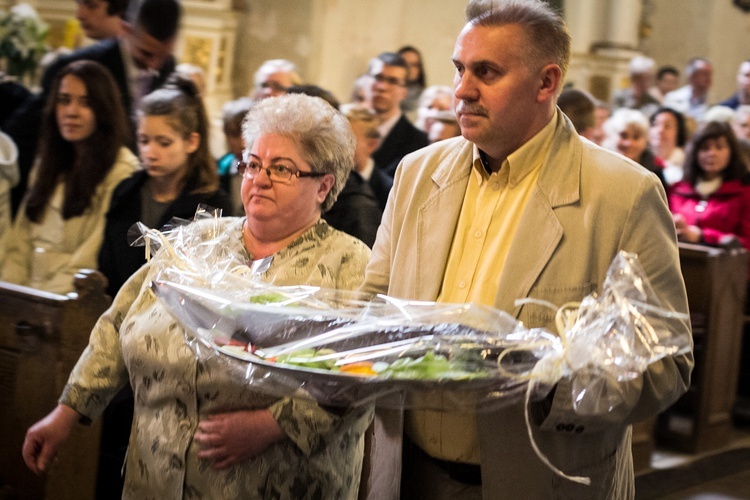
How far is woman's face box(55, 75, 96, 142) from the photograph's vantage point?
4.68 m

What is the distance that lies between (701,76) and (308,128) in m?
8.95

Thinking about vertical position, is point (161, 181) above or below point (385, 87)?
below

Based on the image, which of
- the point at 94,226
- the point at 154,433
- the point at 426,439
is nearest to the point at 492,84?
the point at 426,439

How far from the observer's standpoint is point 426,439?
2279 millimetres

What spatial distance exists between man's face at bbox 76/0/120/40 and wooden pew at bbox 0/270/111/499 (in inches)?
108

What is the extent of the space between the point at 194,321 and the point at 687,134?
713 cm

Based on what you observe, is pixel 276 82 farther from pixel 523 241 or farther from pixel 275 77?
pixel 523 241

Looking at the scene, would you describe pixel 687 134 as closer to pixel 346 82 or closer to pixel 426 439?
pixel 346 82

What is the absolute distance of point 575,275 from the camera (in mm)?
2176

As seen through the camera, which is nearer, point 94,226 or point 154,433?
point 154,433

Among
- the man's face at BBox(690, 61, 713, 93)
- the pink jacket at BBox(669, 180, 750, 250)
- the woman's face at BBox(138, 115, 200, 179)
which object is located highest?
the man's face at BBox(690, 61, 713, 93)

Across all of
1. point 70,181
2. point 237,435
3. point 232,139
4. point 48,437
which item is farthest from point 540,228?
point 232,139

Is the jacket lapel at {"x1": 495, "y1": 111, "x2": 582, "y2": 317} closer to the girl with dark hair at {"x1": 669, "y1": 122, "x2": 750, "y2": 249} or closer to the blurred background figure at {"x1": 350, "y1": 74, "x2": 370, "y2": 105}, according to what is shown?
the blurred background figure at {"x1": 350, "y1": 74, "x2": 370, "y2": 105}

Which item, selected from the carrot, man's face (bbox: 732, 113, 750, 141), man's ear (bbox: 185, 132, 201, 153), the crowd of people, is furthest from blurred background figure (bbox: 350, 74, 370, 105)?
the carrot
